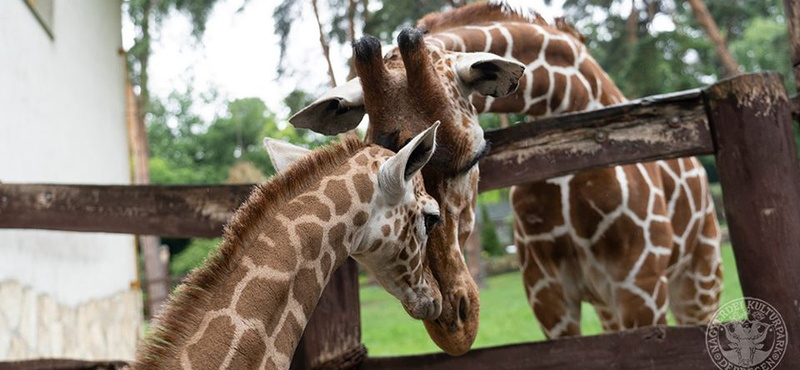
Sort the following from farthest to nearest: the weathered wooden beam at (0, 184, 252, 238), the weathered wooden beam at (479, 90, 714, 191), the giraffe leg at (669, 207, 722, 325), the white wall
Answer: the white wall, the giraffe leg at (669, 207, 722, 325), the weathered wooden beam at (0, 184, 252, 238), the weathered wooden beam at (479, 90, 714, 191)

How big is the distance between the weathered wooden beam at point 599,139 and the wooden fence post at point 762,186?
101mm

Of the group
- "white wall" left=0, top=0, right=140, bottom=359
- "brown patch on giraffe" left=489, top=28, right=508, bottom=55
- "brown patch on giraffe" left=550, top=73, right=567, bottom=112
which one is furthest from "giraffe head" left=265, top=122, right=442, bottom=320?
"white wall" left=0, top=0, right=140, bottom=359

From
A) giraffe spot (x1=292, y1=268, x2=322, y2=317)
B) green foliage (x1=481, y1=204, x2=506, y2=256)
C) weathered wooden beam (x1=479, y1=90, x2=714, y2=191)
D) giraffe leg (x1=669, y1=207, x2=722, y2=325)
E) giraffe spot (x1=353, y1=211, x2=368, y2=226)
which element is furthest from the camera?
green foliage (x1=481, y1=204, x2=506, y2=256)

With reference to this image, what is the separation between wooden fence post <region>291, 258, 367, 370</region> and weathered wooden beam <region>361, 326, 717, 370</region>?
257 millimetres

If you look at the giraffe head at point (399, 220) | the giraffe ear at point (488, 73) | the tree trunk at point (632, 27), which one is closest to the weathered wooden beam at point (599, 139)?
the giraffe ear at point (488, 73)

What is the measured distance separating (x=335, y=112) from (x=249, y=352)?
48.1 inches

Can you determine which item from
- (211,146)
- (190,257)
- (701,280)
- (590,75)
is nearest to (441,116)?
(590,75)

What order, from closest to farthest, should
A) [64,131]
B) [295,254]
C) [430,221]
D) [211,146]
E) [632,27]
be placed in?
[295,254], [430,221], [64,131], [632,27], [211,146]

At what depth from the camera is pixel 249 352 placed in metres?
1.95

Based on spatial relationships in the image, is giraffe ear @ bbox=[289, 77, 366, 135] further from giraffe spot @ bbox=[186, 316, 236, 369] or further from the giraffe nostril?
giraffe spot @ bbox=[186, 316, 236, 369]

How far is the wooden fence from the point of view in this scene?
9.31 feet

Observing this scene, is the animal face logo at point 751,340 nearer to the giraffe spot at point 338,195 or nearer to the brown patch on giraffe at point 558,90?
the brown patch on giraffe at point 558,90

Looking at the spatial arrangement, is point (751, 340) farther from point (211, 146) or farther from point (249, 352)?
point (211, 146)

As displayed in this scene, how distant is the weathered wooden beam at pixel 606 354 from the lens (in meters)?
2.86
